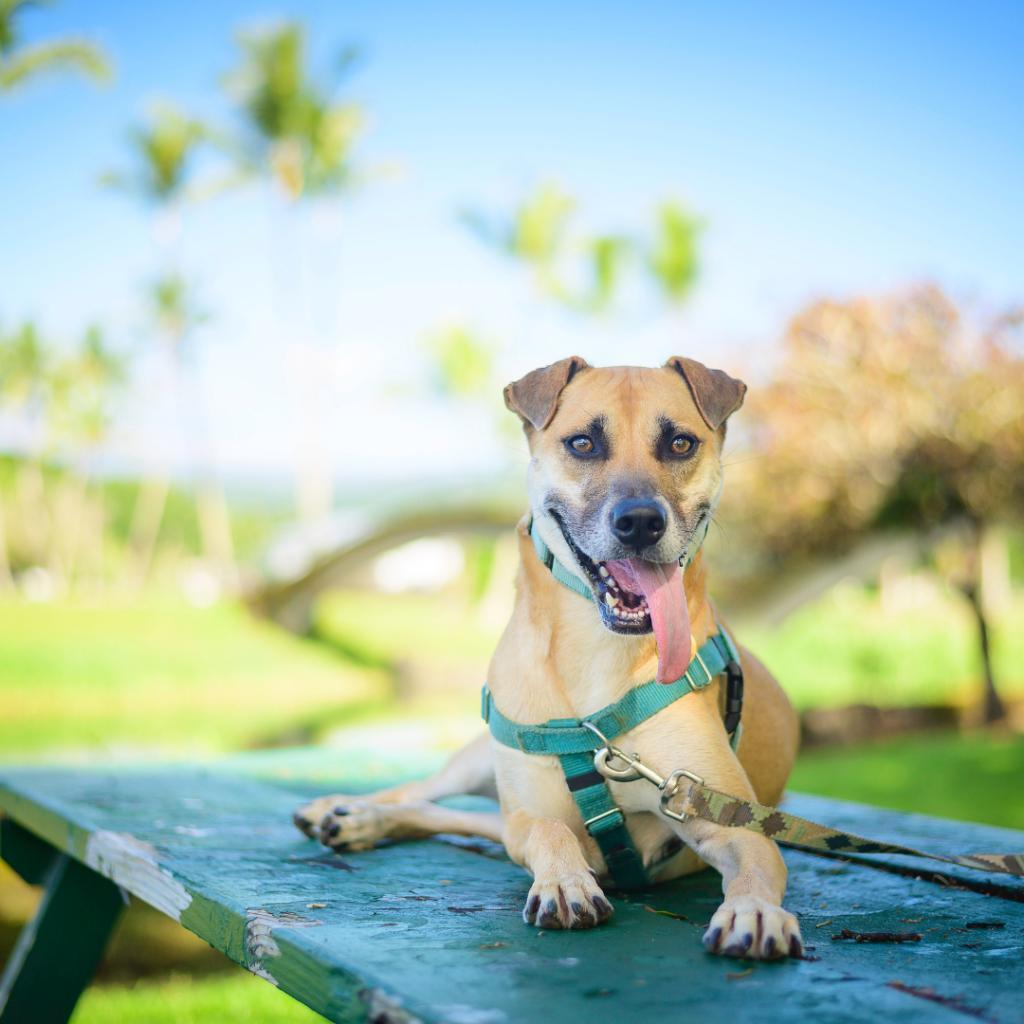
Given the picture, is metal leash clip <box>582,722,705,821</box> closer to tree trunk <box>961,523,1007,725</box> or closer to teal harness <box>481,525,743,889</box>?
teal harness <box>481,525,743,889</box>

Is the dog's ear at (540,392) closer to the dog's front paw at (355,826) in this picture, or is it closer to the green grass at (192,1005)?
the dog's front paw at (355,826)

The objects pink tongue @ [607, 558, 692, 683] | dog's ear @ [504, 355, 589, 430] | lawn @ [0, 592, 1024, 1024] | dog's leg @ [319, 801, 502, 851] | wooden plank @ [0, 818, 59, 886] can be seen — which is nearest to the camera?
pink tongue @ [607, 558, 692, 683]

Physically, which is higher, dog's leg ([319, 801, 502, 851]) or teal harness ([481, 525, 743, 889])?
teal harness ([481, 525, 743, 889])

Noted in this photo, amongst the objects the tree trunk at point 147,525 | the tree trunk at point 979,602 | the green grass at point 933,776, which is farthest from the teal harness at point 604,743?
the tree trunk at point 147,525

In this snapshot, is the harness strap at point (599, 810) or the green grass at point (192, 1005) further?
the green grass at point (192, 1005)

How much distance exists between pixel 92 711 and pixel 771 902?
761 inches

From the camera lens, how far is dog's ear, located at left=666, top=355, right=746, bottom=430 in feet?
9.55

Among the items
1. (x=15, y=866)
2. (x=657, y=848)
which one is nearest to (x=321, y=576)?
(x=15, y=866)

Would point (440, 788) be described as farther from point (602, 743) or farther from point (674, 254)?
point (674, 254)

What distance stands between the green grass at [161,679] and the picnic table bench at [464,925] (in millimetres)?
10480

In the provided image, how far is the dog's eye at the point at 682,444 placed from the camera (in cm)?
281

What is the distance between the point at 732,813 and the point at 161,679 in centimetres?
2148

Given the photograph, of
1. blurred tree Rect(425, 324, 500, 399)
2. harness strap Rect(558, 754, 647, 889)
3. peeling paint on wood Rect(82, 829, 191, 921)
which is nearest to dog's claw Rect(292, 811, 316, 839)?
peeling paint on wood Rect(82, 829, 191, 921)

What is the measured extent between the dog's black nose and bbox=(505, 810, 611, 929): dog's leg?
0.69m
